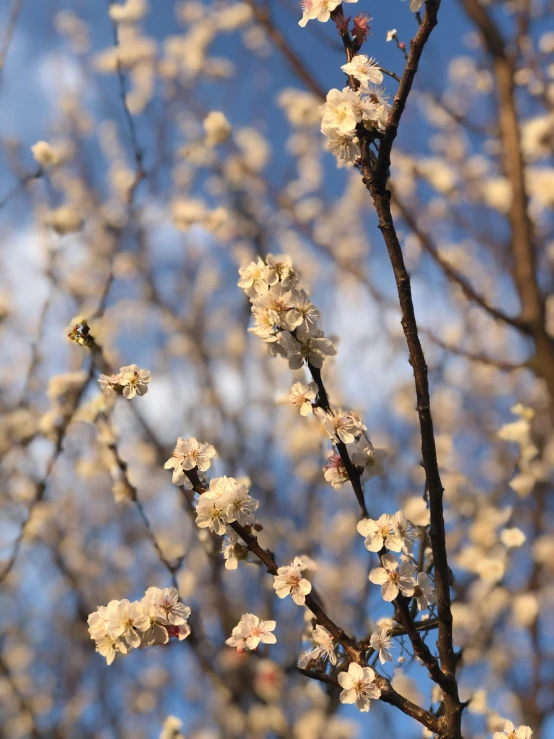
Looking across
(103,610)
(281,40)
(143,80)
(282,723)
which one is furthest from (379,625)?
(143,80)

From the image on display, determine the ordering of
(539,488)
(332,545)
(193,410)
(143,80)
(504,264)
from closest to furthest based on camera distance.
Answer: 1. (539,488)
2. (504,264)
3. (193,410)
4. (332,545)
5. (143,80)

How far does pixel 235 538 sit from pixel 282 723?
3.15 meters

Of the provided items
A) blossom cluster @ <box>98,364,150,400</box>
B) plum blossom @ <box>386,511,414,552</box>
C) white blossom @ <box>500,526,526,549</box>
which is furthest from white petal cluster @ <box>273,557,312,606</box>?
white blossom @ <box>500,526,526,549</box>

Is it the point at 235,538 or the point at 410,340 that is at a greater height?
the point at 410,340

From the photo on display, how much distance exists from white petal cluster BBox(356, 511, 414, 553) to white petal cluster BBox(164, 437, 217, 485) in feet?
1.09

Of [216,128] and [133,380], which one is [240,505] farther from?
[216,128]

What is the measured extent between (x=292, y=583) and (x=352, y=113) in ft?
2.90

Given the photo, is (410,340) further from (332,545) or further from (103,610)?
(332,545)

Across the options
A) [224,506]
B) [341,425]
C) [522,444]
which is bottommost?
[224,506]

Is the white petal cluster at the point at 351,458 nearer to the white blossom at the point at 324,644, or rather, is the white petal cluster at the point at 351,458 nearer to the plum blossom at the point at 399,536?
the plum blossom at the point at 399,536

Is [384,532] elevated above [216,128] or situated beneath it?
situated beneath

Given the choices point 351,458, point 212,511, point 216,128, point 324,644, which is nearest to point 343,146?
point 351,458

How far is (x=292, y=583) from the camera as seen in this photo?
127 centimetres

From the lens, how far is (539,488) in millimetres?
3588
